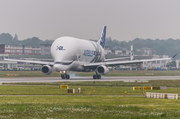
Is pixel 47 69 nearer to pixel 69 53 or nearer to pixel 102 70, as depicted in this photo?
pixel 69 53

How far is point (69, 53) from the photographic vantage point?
70062 millimetres

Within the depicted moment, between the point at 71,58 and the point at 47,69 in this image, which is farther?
the point at 47,69

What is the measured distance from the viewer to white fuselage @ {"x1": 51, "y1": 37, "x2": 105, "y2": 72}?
68.9 m

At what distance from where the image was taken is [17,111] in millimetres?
23344

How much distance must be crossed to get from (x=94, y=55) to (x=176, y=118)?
62.8 metres

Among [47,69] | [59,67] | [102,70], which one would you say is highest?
[59,67]

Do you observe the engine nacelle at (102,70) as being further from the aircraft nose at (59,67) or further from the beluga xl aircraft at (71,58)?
the aircraft nose at (59,67)

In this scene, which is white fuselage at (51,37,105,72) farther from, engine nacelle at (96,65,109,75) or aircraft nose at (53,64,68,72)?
engine nacelle at (96,65,109,75)

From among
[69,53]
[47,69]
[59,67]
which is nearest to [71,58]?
[69,53]

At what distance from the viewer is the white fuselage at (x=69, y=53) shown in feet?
226

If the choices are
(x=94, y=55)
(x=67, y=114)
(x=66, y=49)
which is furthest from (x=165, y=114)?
(x=94, y=55)

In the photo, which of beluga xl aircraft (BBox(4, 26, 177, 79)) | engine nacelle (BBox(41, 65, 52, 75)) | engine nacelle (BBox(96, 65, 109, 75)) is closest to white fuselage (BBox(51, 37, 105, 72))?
beluga xl aircraft (BBox(4, 26, 177, 79))

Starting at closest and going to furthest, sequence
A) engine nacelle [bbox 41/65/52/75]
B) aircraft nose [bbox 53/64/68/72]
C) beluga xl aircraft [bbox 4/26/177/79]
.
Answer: aircraft nose [bbox 53/64/68/72], beluga xl aircraft [bbox 4/26/177/79], engine nacelle [bbox 41/65/52/75]

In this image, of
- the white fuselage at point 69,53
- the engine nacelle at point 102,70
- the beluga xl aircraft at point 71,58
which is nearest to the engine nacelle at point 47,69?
the beluga xl aircraft at point 71,58
